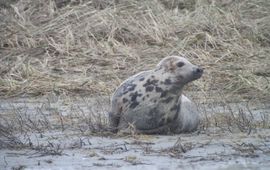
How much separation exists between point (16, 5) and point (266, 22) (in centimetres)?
501

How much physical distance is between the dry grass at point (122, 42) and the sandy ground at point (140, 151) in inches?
155

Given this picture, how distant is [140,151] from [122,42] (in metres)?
7.69

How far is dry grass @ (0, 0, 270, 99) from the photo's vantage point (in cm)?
1179

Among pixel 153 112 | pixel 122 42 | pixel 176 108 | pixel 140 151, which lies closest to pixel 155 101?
pixel 153 112

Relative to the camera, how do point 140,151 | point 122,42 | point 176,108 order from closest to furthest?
point 140,151 → point 176,108 → point 122,42

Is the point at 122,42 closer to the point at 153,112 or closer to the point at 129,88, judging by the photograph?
the point at 129,88

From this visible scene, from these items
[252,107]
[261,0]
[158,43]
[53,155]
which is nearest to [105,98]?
[252,107]

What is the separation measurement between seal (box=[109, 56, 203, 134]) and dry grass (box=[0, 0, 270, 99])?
3.46 meters

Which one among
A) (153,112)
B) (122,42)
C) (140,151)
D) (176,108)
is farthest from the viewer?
(122,42)

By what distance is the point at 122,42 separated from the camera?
13938mm

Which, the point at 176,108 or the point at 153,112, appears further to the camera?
the point at 176,108

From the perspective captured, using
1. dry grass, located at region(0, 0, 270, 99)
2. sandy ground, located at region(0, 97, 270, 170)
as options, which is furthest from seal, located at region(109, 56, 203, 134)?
dry grass, located at region(0, 0, 270, 99)

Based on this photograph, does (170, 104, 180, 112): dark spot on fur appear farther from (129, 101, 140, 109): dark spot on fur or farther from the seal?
(129, 101, 140, 109): dark spot on fur

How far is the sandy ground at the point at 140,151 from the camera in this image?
5.84 meters
